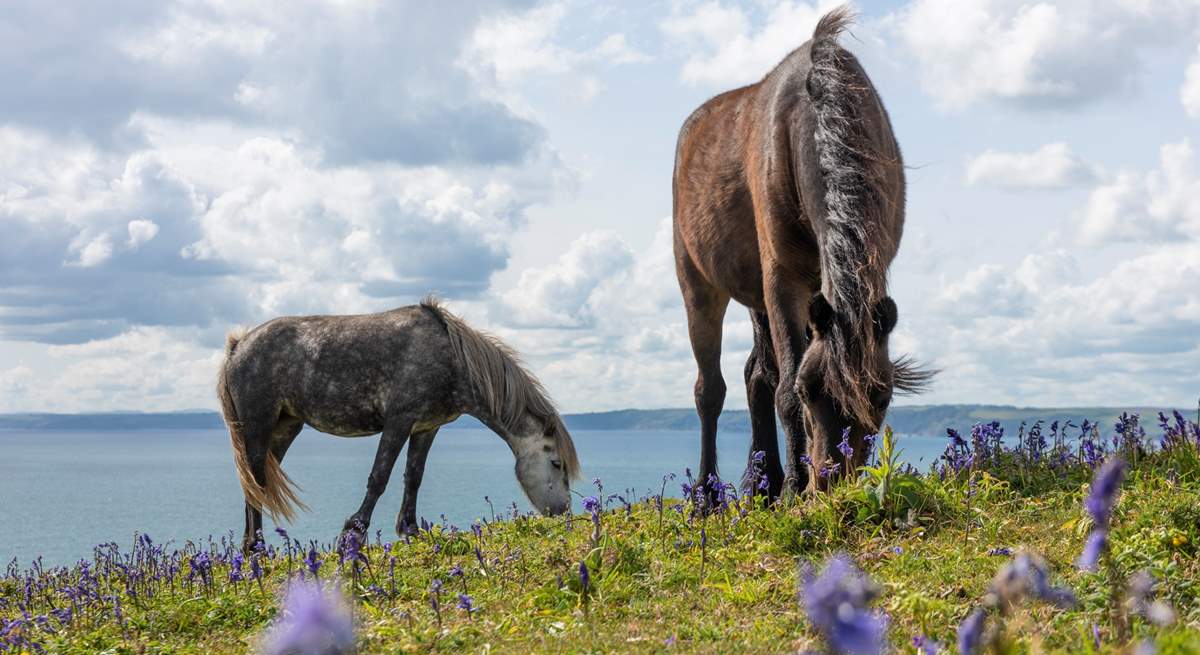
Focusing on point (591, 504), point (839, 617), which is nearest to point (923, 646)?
point (839, 617)

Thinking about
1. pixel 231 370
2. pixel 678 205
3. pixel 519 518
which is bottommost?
pixel 519 518

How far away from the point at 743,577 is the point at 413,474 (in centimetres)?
709

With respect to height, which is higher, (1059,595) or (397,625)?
(1059,595)

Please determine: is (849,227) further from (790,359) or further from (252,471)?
(252,471)

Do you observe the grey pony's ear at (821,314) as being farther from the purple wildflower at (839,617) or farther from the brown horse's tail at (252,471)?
the brown horse's tail at (252,471)

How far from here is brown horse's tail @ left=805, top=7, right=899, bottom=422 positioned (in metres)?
6.34

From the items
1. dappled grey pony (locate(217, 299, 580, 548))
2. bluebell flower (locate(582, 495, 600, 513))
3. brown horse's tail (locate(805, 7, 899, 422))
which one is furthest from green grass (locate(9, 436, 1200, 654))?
Result: dappled grey pony (locate(217, 299, 580, 548))

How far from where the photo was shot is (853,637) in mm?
→ 1825

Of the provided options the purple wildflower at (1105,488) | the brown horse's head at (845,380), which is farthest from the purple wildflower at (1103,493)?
the brown horse's head at (845,380)

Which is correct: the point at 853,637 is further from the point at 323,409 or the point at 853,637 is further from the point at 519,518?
the point at 323,409

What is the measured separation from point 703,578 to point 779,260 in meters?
2.76

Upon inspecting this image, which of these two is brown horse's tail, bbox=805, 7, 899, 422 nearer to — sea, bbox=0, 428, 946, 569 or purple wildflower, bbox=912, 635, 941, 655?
purple wildflower, bbox=912, 635, 941, 655

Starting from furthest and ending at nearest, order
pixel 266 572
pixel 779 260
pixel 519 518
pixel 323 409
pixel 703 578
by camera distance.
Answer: pixel 323 409 < pixel 519 518 < pixel 266 572 < pixel 779 260 < pixel 703 578

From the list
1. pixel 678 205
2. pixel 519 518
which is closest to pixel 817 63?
pixel 678 205
